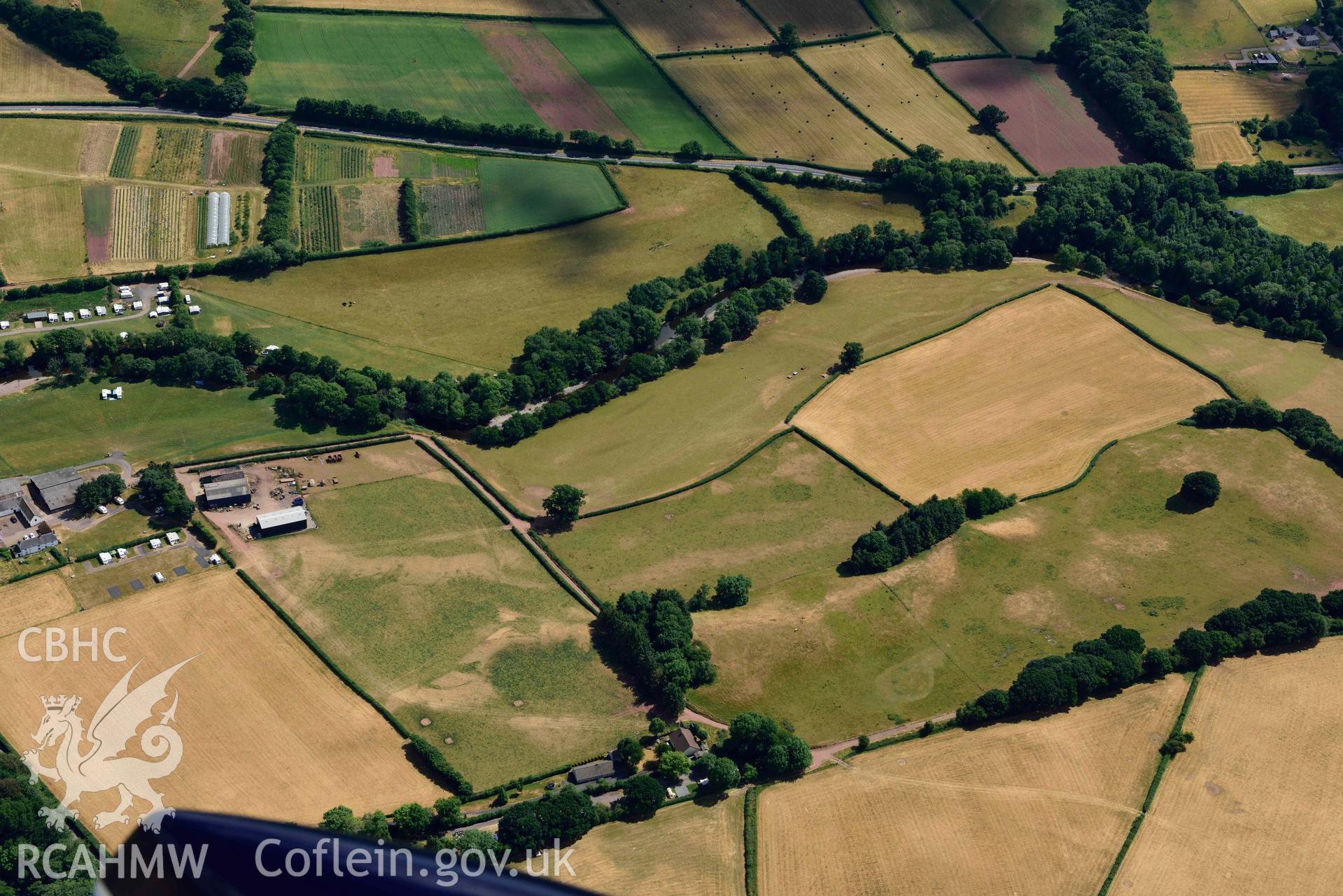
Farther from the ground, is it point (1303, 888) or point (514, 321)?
point (514, 321)

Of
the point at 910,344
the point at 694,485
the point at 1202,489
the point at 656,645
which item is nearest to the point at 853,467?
the point at 694,485

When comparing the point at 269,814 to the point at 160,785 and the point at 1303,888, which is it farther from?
the point at 1303,888

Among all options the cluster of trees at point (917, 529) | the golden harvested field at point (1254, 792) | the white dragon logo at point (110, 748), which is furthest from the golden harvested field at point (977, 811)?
the white dragon logo at point (110, 748)

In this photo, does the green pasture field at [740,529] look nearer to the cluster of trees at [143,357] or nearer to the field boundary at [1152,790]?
the field boundary at [1152,790]

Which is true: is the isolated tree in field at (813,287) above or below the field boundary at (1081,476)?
above

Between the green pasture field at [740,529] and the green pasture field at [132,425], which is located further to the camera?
the green pasture field at [132,425]

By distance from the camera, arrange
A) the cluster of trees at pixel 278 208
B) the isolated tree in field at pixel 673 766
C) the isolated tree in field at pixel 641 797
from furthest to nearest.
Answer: the cluster of trees at pixel 278 208
the isolated tree in field at pixel 673 766
the isolated tree in field at pixel 641 797

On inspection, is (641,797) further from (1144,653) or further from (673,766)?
(1144,653)

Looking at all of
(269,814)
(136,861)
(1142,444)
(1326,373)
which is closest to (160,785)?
(269,814)
